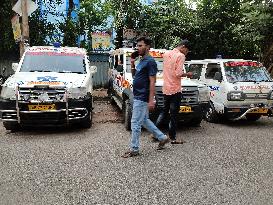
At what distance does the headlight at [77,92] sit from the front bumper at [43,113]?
9cm

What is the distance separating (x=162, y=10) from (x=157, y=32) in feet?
4.06

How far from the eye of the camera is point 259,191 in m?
4.62

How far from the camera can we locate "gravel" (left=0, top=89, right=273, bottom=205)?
4.40 m

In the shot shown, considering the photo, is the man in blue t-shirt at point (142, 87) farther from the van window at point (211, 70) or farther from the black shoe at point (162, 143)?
the van window at point (211, 70)

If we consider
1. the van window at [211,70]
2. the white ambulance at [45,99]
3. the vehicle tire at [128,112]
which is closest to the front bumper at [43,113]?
the white ambulance at [45,99]

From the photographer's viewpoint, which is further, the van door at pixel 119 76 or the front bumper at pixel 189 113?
the van door at pixel 119 76

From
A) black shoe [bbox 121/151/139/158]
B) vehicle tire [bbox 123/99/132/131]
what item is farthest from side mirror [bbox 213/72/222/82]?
black shoe [bbox 121/151/139/158]

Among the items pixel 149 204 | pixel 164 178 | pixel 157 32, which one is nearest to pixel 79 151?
pixel 164 178

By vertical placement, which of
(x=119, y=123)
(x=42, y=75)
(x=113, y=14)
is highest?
(x=113, y=14)

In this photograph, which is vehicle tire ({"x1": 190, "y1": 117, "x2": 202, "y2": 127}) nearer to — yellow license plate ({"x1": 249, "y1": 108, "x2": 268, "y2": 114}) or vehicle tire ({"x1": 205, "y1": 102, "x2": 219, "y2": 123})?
vehicle tire ({"x1": 205, "y1": 102, "x2": 219, "y2": 123})

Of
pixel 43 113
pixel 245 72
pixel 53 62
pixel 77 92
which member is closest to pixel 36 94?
pixel 43 113

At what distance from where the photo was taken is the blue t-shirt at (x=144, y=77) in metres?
5.93

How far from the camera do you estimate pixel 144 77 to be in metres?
5.99

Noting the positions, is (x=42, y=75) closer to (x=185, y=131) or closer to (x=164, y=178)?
(x=185, y=131)
